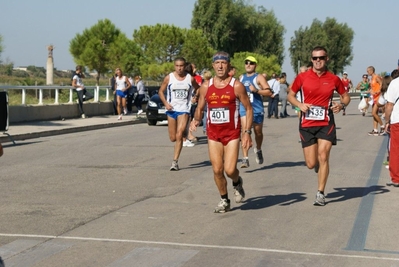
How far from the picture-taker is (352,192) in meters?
11.1

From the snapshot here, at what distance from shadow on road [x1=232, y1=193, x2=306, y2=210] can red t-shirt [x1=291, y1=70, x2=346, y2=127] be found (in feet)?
3.36

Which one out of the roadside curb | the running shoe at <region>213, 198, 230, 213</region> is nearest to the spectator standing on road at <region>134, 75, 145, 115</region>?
the roadside curb

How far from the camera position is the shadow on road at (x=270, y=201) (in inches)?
388

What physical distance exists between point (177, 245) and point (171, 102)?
270 inches

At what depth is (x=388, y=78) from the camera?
16.1m

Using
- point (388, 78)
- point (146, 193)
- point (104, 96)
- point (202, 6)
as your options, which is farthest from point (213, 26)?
point (146, 193)

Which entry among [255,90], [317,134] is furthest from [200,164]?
[317,134]

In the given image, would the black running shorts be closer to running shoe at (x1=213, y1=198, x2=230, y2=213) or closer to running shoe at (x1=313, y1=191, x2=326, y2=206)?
running shoe at (x1=313, y1=191, x2=326, y2=206)

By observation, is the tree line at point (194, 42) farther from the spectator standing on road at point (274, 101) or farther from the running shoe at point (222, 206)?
the running shoe at point (222, 206)

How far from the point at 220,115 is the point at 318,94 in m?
1.34

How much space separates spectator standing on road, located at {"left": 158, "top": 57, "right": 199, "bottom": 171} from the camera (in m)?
14.1

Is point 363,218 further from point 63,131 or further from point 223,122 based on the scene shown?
point 63,131

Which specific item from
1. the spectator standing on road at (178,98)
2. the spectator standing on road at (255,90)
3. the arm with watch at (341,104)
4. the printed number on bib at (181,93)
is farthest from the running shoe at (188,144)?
the arm with watch at (341,104)

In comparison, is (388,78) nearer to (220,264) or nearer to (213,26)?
(220,264)
